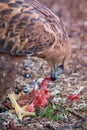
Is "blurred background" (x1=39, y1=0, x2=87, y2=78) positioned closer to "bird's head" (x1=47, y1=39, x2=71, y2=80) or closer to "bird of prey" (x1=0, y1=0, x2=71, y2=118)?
"bird's head" (x1=47, y1=39, x2=71, y2=80)

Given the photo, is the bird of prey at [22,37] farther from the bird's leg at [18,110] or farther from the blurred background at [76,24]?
the blurred background at [76,24]

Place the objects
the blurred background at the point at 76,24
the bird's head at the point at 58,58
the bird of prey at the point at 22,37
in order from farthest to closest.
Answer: the blurred background at the point at 76,24
the bird's head at the point at 58,58
the bird of prey at the point at 22,37

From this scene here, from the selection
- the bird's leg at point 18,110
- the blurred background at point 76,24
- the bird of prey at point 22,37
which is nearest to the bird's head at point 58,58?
the bird of prey at point 22,37

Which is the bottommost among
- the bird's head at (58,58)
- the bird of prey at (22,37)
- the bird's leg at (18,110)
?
the bird's leg at (18,110)

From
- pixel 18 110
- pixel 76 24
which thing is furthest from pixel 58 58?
pixel 76 24

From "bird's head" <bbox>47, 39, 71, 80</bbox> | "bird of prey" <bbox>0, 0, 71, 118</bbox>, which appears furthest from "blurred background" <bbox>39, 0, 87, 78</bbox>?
"bird of prey" <bbox>0, 0, 71, 118</bbox>

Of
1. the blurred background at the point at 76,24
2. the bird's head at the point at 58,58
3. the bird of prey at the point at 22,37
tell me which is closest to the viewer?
the bird of prey at the point at 22,37

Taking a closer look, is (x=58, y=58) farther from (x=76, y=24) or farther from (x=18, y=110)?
(x=76, y=24)

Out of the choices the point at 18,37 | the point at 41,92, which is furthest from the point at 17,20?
the point at 41,92
